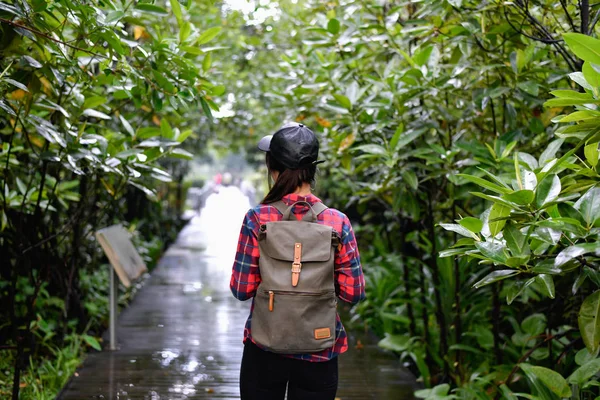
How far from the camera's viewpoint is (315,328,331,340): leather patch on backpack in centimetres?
260

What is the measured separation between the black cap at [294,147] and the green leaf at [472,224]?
65 centimetres

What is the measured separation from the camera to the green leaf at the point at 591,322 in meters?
2.56

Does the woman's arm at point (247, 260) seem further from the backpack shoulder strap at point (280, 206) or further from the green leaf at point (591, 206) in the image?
the green leaf at point (591, 206)

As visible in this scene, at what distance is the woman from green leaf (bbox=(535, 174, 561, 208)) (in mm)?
764

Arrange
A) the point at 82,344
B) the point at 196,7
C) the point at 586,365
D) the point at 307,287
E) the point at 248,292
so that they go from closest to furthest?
the point at 307,287
the point at 248,292
the point at 586,365
the point at 82,344
the point at 196,7

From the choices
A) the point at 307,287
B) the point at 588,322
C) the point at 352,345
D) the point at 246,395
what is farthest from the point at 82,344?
the point at 588,322

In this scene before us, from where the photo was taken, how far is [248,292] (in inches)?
108

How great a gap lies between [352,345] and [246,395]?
3.53 m

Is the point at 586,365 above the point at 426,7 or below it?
below

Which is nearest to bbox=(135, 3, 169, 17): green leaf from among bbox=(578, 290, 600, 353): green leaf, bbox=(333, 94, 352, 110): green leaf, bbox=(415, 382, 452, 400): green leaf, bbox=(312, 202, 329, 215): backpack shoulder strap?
bbox=(333, 94, 352, 110): green leaf

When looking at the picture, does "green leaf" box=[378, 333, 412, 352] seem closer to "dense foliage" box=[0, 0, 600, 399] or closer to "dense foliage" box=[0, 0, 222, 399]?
"dense foliage" box=[0, 0, 600, 399]

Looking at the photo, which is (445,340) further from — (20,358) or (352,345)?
(20,358)

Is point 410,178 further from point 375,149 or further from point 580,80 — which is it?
point 580,80

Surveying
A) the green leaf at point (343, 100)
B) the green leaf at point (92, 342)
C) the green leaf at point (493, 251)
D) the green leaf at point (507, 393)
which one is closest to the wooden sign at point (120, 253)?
the green leaf at point (92, 342)
